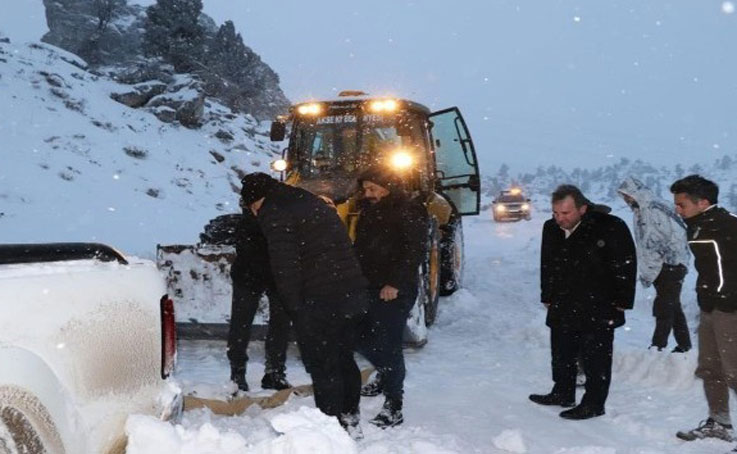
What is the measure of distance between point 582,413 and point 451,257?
4301mm

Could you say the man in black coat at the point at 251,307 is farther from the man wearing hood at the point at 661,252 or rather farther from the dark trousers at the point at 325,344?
the man wearing hood at the point at 661,252

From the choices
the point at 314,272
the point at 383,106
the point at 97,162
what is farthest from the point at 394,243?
the point at 97,162

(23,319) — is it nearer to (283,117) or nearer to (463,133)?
(283,117)

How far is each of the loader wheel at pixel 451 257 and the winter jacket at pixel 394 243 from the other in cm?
432

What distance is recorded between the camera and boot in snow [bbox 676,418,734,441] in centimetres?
449

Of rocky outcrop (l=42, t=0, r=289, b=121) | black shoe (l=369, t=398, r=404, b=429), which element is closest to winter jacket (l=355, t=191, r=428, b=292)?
black shoe (l=369, t=398, r=404, b=429)

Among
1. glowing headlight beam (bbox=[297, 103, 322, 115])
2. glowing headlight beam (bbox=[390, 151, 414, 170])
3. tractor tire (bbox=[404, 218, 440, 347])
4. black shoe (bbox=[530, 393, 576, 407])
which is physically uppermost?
glowing headlight beam (bbox=[297, 103, 322, 115])

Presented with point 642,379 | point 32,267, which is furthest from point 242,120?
point 32,267

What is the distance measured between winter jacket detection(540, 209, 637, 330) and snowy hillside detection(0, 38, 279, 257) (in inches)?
365

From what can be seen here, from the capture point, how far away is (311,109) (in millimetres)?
8156

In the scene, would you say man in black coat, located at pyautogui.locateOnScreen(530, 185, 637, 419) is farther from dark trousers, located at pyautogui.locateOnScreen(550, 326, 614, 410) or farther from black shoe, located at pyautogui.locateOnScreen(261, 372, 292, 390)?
black shoe, located at pyautogui.locateOnScreen(261, 372, 292, 390)

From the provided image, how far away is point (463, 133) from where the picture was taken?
8.56 m

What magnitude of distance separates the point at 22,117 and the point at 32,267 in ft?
→ 62.1

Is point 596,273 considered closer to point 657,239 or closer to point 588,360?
point 588,360
